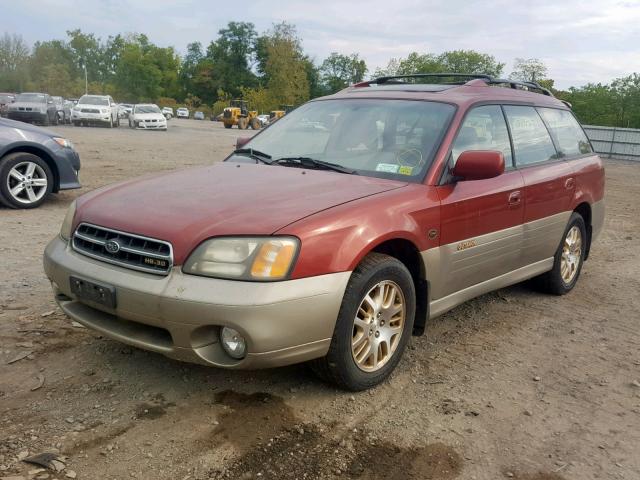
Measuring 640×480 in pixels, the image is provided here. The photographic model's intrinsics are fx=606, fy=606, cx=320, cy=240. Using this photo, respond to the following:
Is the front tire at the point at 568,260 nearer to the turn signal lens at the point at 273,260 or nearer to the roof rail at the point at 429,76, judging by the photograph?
the roof rail at the point at 429,76

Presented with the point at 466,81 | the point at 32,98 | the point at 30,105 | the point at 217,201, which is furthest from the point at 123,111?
the point at 217,201

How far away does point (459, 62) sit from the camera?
8906 centimetres

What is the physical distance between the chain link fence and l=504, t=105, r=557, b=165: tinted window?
2178cm

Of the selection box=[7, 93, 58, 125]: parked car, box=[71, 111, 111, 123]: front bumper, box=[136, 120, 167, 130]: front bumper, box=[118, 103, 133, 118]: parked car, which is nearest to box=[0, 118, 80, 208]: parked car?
box=[7, 93, 58, 125]: parked car

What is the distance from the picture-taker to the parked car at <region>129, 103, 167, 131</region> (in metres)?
33.2

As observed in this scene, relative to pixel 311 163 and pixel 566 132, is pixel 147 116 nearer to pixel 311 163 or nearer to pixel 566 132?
pixel 566 132

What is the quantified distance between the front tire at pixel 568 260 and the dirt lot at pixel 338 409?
0.57m

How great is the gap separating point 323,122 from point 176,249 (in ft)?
6.14

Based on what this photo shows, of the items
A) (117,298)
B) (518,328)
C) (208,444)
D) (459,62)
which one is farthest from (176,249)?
(459,62)

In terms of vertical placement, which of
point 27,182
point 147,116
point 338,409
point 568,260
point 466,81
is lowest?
point 338,409

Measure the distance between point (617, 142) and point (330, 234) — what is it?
1026 inches

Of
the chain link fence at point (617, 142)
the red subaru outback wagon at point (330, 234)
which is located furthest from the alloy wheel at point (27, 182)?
the chain link fence at point (617, 142)

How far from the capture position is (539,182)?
Answer: 4547mm

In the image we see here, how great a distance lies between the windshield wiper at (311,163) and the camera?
148 inches
